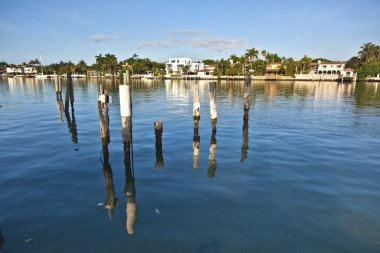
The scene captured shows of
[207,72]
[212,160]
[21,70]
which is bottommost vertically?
[212,160]

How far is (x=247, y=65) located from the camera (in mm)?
132750

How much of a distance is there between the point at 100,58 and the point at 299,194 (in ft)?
553

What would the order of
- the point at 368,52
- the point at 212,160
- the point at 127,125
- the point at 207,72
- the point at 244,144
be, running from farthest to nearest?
the point at 207,72, the point at 368,52, the point at 244,144, the point at 212,160, the point at 127,125

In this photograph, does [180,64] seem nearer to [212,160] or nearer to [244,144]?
→ [244,144]

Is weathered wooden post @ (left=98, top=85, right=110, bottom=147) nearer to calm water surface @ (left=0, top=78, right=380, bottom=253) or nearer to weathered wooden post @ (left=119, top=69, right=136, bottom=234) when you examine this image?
weathered wooden post @ (left=119, top=69, right=136, bottom=234)

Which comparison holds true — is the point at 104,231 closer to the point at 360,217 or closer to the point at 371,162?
the point at 360,217

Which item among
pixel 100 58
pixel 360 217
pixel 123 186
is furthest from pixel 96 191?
pixel 100 58

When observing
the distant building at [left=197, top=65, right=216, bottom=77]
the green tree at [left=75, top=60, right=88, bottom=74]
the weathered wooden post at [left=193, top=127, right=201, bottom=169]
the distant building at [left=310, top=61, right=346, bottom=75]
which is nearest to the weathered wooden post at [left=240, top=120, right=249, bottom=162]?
the weathered wooden post at [left=193, top=127, right=201, bottom=169]

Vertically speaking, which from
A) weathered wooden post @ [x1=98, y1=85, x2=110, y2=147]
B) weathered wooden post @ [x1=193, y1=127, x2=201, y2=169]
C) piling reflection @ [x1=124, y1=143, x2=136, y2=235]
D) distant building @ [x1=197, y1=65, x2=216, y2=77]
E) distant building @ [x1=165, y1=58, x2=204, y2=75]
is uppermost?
distant building @ [x1=165, y1=58, x2=204, y2=75]

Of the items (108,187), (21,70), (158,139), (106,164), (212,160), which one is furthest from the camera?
(21,70)

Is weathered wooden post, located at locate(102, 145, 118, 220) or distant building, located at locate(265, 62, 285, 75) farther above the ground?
distant building, located at locate(265, 62, 285, 75)

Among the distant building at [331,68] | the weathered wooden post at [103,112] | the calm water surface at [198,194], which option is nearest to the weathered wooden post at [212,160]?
the calm water surface at [198,194]

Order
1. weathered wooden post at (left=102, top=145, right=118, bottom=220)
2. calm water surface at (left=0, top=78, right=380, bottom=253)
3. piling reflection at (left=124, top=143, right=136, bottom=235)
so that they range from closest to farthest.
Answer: calm water surface at (left=0, top=78, right=380, bottom=253) < piling reflection at (left=124, top=143, right=136, bottom=235) < weathered wooden post at (left=102, top=145, right=118, bottom=220)

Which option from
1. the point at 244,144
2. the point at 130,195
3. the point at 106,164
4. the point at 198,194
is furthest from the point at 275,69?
the point at 130,195
